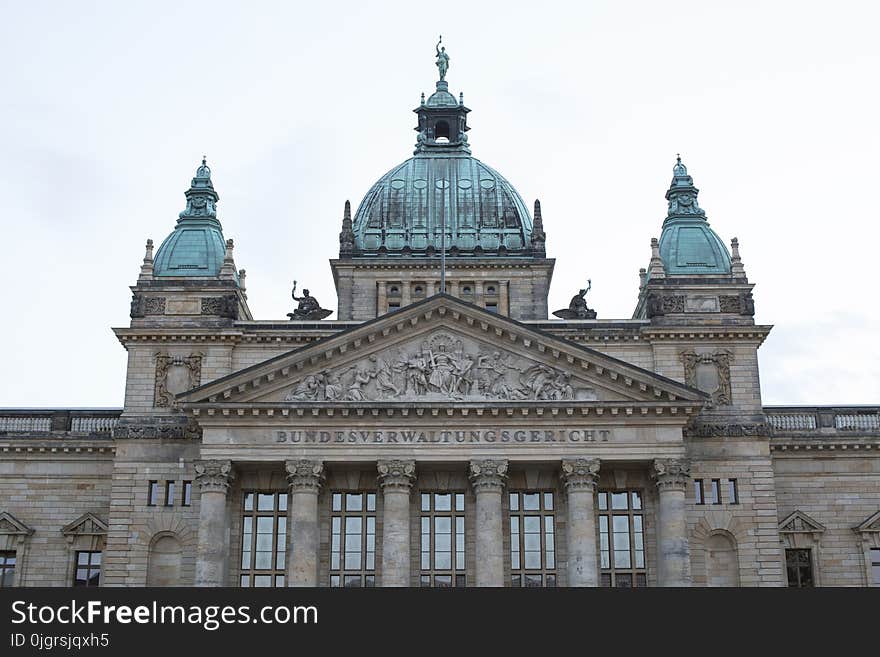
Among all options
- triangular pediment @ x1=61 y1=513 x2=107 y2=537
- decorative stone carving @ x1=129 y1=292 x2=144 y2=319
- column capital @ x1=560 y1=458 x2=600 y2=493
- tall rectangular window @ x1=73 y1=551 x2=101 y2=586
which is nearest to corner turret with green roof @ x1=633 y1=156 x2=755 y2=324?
column capital @ x1=560 y1=458 x2=600 y2=493

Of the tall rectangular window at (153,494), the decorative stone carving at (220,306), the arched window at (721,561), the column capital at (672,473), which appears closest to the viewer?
the column capital at (672,473)

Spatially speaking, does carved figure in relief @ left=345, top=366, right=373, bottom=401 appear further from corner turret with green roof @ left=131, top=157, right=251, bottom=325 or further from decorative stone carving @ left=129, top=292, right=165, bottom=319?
decorative stone carving @ left=129, top=292, right=165, bottom=319

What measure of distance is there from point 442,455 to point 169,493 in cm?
1273

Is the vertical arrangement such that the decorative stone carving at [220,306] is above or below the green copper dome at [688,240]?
below

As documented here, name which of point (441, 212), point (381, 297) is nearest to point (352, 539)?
point (381, 297)

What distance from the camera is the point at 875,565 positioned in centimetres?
6334

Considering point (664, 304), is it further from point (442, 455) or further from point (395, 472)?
point (395, 472)

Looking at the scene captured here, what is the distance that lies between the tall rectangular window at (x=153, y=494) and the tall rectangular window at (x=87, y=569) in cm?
576

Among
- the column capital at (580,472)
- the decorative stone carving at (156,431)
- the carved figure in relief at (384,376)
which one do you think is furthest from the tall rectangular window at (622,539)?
the decorative stone carving at (156,431)

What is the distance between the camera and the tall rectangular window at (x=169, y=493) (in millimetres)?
59812

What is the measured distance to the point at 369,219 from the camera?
7656 cm

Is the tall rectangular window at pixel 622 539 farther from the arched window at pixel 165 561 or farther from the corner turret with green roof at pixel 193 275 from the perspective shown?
the corner turret with green roof at pixel 193 275
